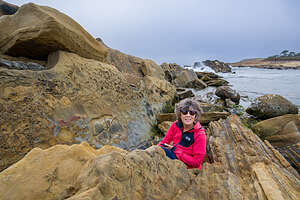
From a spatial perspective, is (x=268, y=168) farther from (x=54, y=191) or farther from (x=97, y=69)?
(x=97, y=69)

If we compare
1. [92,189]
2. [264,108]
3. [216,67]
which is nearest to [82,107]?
[92,189]

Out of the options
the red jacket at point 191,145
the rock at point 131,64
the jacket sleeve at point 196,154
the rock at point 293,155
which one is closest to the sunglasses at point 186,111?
the red jacket at point 191,145

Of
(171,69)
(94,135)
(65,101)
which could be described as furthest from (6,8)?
(171,69)

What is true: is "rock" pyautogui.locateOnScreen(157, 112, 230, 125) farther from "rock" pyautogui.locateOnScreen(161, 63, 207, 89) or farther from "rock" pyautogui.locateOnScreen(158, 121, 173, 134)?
"rock" pyautogui.locateOnScreen(161, 63, 207, 89)

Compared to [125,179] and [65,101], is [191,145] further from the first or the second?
[65,101]

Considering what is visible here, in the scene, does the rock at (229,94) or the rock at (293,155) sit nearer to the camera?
the rock at (293,155)

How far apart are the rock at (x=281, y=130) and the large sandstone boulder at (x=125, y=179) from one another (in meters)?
2.60

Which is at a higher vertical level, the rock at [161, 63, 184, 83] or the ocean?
the rock at [161, 63, 184, 83]

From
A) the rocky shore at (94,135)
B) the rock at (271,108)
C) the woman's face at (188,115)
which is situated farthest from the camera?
the rock at (271,108)

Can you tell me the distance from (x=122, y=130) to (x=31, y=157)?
2.52 meters

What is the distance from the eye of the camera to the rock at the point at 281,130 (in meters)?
4.09

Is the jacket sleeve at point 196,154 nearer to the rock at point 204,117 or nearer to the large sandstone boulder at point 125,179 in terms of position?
the large sandstone boulder at point 125,179

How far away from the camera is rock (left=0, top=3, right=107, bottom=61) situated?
318 cm

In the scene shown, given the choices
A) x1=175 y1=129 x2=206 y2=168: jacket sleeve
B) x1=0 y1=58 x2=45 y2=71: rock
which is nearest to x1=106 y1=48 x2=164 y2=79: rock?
x1=0 y1=58 x2=45 y2=71: rock
